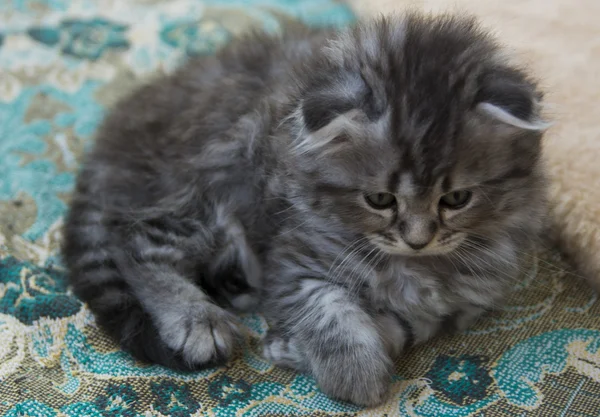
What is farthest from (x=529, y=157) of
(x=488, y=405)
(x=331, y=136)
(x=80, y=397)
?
(x=80, y=397)

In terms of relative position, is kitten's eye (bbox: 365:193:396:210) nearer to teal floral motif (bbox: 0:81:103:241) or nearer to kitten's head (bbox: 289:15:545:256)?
kitten's head (bbox: 289:15:545:256)

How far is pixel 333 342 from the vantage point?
1588mm

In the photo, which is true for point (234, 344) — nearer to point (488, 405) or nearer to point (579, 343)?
point (488, 405)

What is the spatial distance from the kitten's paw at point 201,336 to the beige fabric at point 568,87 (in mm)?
996

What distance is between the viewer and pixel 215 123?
194cm

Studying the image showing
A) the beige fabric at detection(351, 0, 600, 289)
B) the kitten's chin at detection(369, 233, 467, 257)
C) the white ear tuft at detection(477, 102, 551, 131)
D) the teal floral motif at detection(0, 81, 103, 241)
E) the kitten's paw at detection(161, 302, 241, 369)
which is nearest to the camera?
the white ear tuft at detection(477, 102, 551, 131)

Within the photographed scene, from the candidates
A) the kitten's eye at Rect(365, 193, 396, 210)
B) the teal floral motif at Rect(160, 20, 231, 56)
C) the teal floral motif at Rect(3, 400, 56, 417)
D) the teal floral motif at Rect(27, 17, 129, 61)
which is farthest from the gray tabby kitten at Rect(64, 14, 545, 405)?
the teal floral motif at Rect(27, 17, 129, 61)

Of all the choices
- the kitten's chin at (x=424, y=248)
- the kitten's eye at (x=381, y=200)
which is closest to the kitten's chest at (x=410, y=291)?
the kitten's chin at (x=424, y=248)

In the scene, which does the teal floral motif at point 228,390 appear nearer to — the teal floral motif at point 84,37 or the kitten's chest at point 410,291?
the kitten's chest at point 410,291

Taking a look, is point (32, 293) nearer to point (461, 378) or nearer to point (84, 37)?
point (461, 378)

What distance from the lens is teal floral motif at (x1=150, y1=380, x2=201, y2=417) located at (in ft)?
5.08

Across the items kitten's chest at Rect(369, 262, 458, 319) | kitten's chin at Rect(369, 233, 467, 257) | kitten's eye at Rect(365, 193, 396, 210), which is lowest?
kitten's chest at Rect(369, 262, 458, 319)

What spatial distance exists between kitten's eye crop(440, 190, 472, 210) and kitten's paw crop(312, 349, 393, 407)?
0.38 metres

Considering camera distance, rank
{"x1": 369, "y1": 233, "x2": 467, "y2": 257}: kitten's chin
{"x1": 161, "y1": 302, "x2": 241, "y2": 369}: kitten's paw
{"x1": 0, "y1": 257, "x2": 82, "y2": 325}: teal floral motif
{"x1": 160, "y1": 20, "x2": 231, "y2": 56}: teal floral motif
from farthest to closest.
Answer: {"x1": 160, "y1": 20, "x2": 231, "y2": 56}: teal floral motif, {"x1": 0, "y1": 257, "x2": 82, "y2": 325}: teal floral motif, {"x1": 161, "y1": 302, "x2": 241, "y2": 369}: kitten's paw, {"x1": 369, "y1": 233, "x2": 467, "y2": 257}: kitten's chin
